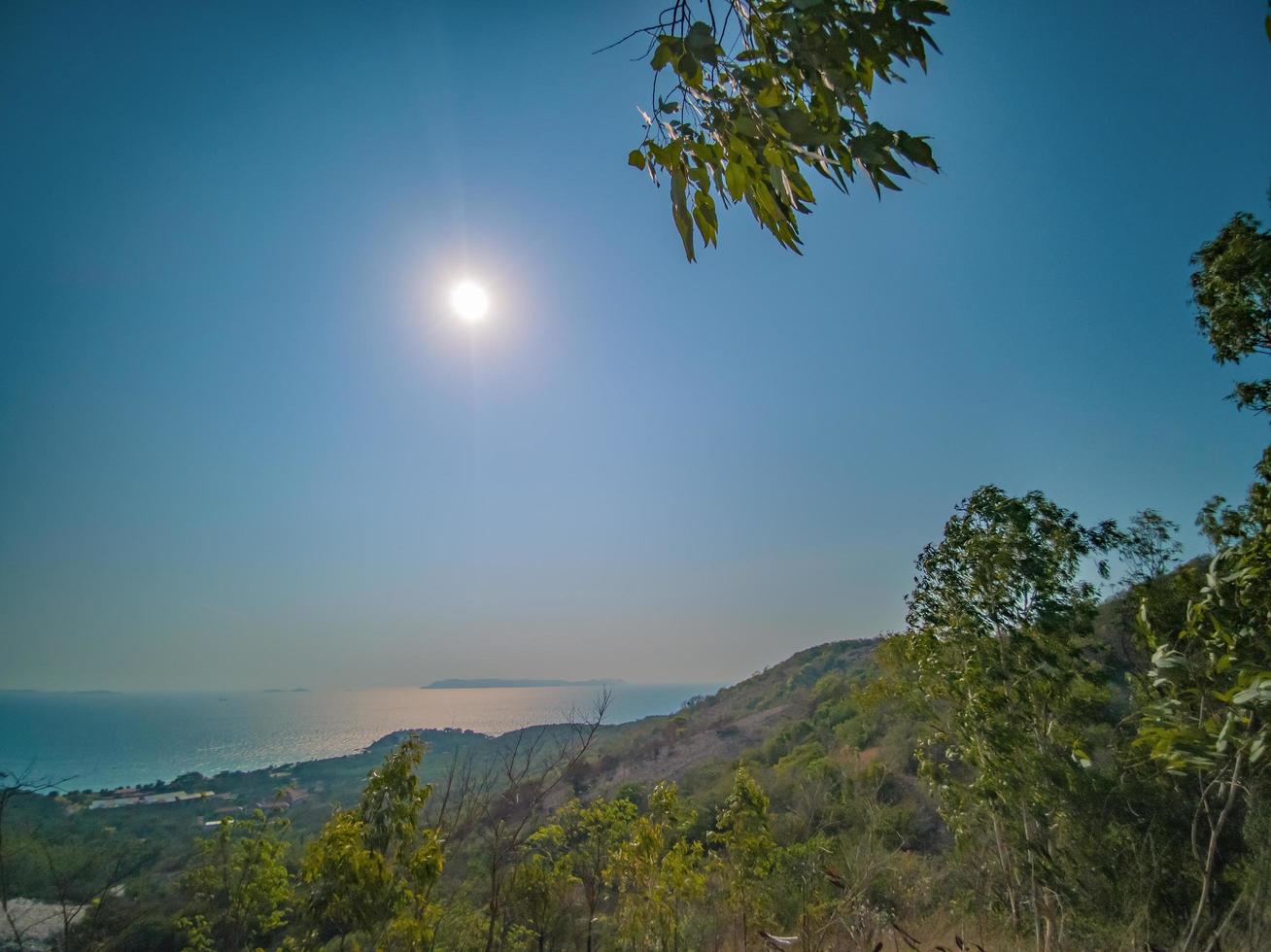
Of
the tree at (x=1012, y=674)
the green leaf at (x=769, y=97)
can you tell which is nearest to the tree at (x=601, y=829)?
the tree at (x=1012, y=674)

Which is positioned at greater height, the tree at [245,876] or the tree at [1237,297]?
A: the tree at [1237,297]

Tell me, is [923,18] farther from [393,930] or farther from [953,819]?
[953,819]

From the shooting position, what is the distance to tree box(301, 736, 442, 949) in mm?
3787

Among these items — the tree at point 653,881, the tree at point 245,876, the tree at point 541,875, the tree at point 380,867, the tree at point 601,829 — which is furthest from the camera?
the tree at point 245,876

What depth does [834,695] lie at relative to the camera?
34.8 meters

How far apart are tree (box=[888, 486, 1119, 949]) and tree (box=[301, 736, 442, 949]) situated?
5.72 m

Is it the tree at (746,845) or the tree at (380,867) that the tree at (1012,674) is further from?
the tree at (380,867)

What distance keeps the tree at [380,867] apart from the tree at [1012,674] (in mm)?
5721

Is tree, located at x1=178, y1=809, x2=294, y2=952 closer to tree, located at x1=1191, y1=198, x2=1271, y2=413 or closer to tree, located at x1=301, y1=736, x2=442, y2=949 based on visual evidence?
tree, located at x1=301, y1=736, x2=442, y2=949

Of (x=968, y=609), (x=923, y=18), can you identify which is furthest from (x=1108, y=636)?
(x=923, y=18)

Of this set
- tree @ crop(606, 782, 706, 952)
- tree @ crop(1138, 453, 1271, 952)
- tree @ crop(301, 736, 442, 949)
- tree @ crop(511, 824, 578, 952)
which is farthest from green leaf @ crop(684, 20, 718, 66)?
tree @ crop(606, 782, 706, 952)

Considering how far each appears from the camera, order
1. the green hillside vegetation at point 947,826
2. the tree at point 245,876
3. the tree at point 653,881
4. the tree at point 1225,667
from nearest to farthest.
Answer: the tree at point 1225,667 → the green hillside vegetation at point 947,826 → the tree at point 653,881 → the tree at point 245,876

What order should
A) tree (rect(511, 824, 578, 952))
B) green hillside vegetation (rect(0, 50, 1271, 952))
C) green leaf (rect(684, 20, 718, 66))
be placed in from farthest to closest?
tree (rect(511, 824, 578, 952))
green hillside vegetation (rect(0, 50, 1271, 952))
green leaf (rect(684, 20, 718, 66))

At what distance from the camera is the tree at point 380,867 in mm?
3787
